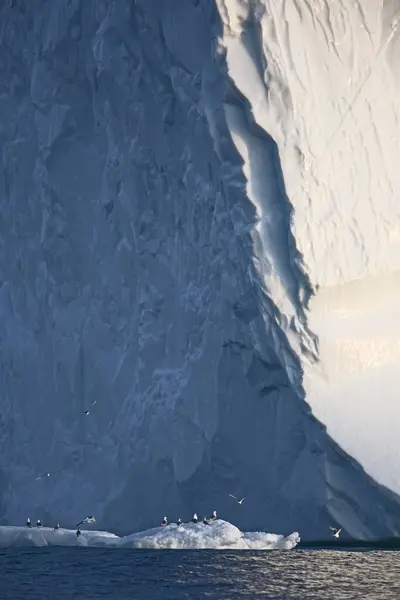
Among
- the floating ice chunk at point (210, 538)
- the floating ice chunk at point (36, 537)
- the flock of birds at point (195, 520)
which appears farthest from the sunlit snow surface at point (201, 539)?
the floating ice chunk at point (36, 537)

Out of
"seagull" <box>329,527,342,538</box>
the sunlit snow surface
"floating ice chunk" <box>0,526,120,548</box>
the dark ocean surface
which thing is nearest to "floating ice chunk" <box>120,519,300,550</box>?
the sunlit snow surface

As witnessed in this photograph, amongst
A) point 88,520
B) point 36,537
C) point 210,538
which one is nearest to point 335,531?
point 210,538

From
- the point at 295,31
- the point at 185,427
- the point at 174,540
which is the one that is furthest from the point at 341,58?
the point at 174,540

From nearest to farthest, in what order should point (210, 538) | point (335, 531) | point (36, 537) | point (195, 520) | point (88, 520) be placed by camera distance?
point (210, 538) < point (335, 531) < point (195, 520) < point (36, 537) < point (88, 520)

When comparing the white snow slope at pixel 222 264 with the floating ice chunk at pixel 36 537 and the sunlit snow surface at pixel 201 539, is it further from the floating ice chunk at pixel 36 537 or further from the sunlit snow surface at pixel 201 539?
the floating ice chunk at pixel 36 537

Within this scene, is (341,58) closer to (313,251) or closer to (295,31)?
(295,31)

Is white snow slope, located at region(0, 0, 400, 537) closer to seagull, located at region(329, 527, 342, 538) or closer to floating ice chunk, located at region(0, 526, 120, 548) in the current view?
seagull, located at region(329, 527, 342, 538)

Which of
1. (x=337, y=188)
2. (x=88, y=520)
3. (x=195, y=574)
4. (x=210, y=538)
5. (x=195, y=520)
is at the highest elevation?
(x=337, y=188)

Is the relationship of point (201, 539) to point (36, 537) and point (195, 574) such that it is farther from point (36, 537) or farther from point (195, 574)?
point (36, 537)
